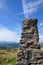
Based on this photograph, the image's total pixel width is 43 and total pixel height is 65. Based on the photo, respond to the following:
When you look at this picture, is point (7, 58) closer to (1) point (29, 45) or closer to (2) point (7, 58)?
(2) point (7, 58)

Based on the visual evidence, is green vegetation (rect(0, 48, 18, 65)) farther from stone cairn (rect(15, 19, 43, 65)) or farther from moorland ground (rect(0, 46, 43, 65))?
stone cairn (rect(15, 19, 43, 65))

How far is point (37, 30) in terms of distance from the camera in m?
18.7

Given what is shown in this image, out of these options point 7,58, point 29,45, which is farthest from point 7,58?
point 29,45

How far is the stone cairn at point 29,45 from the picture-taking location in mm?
17872

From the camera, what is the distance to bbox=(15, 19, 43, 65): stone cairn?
58.6 ft

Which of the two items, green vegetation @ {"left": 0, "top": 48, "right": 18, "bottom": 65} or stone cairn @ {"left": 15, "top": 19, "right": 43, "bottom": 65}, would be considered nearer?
stone cairn @ {"left": 15, "top": 19, "right": 43, "bottom": 65}

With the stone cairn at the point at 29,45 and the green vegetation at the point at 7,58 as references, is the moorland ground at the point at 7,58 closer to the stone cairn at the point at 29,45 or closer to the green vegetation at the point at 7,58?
the green vegetation at the point at 7,58

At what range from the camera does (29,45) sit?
61.1ft

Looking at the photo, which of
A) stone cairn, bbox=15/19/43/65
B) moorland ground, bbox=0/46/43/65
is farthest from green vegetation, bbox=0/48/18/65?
stone cairn, bbox=15/19/43/65

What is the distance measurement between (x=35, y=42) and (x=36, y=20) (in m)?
2.23

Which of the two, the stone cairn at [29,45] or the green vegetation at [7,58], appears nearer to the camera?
the stone cairn at [29,45]

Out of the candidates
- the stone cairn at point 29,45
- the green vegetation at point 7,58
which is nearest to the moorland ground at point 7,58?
the green vegetation at point 7,58

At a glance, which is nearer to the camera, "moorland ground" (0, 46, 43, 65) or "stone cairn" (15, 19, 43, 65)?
"stone cairn" (15, 19, 43, 65)

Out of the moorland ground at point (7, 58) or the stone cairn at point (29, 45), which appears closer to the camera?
the stone cairn at point (29, 45)
